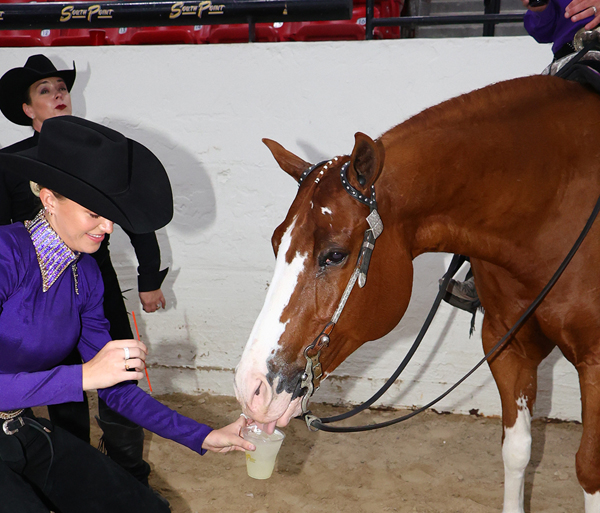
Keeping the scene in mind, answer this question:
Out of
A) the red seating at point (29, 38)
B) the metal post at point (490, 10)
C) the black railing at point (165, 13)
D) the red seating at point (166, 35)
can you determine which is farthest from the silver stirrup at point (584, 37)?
the red seating at point (29, 38)

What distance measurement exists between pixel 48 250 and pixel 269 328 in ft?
2.42

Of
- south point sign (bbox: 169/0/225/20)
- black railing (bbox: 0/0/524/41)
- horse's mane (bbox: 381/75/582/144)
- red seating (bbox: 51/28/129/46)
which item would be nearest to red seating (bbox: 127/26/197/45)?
red seating (bbox: 51/28/129/46)

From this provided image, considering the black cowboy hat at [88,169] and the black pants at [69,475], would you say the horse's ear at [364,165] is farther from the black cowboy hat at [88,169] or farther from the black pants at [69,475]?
the black pants at [69,475]

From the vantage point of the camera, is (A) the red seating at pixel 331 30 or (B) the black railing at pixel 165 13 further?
(A) the red seating at pixel 331 30

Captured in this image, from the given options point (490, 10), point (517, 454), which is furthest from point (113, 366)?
point (490, 10)

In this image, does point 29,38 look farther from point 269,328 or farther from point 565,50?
point 269,328

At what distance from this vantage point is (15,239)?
1.76 meters

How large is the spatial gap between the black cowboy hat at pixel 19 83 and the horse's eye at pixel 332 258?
182cm

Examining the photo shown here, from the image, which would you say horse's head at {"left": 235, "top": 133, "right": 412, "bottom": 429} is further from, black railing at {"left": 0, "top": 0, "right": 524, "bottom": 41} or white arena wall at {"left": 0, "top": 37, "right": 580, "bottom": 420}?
black railing at {"left": 0, "top": 0, "right": 524, "bottom": 41}

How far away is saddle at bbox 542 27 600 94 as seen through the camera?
6.21ft

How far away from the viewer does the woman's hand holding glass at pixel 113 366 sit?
1.48 meters

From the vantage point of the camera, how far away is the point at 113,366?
148 centimetres

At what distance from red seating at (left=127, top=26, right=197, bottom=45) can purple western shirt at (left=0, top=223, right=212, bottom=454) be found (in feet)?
13.8

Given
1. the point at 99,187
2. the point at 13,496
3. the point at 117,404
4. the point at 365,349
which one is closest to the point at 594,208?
the point at 99,187
